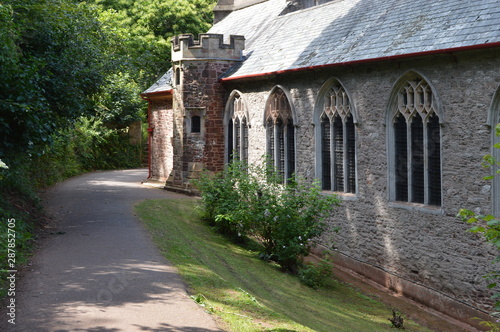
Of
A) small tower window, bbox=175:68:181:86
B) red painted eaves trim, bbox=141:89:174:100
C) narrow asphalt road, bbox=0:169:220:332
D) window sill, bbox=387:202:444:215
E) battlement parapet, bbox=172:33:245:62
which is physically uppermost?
battlement parapet, bbox=172:33:245:62

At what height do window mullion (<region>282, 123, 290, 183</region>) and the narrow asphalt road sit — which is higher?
window mullion (<region>282, 123, 290, 183</region>)

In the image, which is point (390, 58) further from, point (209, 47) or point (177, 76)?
point (177, 76)

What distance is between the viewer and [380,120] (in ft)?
44.5

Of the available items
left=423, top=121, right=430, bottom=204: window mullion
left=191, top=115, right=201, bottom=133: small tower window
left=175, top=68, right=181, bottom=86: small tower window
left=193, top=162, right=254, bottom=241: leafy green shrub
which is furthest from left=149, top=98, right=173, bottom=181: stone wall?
left=423, top=121, right=430, bottom=204: window mullion

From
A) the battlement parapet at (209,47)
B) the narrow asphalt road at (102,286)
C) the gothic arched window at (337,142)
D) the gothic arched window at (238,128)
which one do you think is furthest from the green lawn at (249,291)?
the battlement parapet at (209,47)

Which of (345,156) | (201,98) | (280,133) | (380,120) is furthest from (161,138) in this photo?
(380,120)

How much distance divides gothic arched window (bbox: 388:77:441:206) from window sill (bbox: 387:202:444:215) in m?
0.11

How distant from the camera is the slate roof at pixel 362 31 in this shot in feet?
38.7

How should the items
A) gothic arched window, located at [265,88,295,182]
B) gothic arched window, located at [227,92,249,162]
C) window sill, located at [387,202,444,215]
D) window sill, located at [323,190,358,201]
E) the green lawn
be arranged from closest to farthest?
the green lawn, window sill, located at [387,202,444,215], window sill, located at [323,190,358,201], gothic arched window, located at [265,88,295,182], gothic arched window, located at [227,92,249,162]

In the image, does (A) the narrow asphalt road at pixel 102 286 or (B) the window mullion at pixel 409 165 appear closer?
(A) the narrow asphalt road at pixel 102 286

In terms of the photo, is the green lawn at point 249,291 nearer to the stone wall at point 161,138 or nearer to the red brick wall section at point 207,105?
the red brick wall section at point 207,105

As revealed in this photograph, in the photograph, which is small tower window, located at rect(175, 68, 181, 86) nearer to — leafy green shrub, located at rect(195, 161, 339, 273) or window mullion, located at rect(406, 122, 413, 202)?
leafy green shrub, located at rect(195, 161, 339, 273)

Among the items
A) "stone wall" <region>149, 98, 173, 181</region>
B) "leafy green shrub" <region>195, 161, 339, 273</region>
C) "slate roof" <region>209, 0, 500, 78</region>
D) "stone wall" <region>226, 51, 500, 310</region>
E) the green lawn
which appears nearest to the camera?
the green lawn

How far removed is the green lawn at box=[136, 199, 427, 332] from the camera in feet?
26.0
